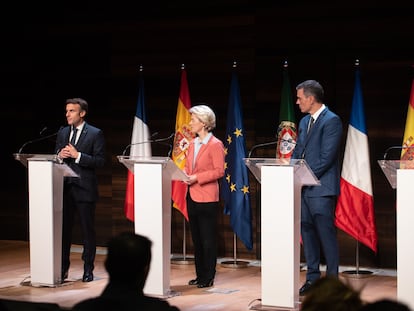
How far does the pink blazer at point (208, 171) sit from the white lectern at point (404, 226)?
162 centimetres

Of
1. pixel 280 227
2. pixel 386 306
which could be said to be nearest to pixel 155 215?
pixel 280 227

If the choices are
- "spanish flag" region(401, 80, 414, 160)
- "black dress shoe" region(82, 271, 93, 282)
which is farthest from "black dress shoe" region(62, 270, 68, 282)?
"spanish flag" region(401, 80, 414, 160)

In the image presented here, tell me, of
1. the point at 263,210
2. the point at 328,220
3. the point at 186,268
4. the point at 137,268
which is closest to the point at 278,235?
the point at 263,210

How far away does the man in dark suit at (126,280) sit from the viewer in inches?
98.3

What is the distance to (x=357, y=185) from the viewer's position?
7.18 meters

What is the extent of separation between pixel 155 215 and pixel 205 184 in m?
0.63

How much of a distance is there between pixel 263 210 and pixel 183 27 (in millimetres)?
3542

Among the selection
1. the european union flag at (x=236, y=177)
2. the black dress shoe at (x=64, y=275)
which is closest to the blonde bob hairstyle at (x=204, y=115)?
the european union flag at (x=236, y=177)

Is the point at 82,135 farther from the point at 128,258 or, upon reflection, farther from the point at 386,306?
the point at 386,306

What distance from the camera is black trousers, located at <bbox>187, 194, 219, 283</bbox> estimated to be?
6.52 metres

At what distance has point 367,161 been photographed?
7.14m

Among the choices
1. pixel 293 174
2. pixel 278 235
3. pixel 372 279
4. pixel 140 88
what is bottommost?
pixel 372 279

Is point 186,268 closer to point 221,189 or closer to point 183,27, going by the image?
point 221,189

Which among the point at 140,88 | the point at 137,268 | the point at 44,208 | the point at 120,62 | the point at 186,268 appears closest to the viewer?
the point at 137,268
